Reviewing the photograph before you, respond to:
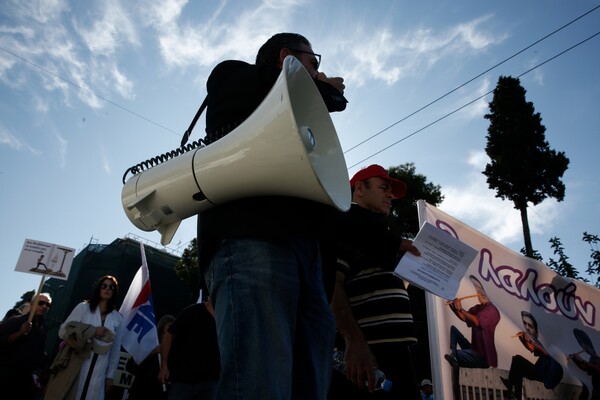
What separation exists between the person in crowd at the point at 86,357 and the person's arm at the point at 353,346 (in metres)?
2.82

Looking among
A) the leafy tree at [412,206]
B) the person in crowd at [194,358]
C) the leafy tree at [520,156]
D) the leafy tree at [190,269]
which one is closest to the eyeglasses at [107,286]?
the person in crowd at [194,358]

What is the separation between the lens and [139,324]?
4.72m

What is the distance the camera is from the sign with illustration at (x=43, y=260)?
17.2ft

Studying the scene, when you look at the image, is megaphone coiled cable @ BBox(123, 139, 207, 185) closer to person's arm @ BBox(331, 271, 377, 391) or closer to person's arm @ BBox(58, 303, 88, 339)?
person's arm @ BBox(331, 271, 377, 391)

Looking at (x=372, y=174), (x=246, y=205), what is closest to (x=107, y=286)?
(x=372, y=174)

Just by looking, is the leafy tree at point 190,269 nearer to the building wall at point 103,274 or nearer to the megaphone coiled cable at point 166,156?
the building wall at point 103,274

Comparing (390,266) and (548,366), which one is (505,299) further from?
(390,266)

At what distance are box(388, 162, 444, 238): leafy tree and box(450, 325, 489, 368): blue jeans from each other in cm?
1061

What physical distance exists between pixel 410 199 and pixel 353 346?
1386 centimetres

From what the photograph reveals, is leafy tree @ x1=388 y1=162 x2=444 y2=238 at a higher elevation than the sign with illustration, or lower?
higher

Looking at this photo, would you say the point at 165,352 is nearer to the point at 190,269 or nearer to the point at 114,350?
the point at 114,350

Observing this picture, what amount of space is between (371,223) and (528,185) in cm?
1520

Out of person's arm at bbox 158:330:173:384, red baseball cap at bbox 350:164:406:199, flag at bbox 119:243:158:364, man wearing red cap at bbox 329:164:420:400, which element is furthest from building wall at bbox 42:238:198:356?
man wearing red cap at bbox 329:164:420:400

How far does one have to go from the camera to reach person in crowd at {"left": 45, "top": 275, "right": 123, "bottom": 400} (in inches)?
147
